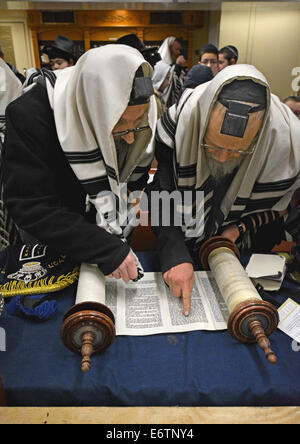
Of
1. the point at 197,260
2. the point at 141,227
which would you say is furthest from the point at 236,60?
the point at 197,260

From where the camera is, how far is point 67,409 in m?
0.98

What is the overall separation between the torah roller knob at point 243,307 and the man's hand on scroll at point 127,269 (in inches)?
14.5

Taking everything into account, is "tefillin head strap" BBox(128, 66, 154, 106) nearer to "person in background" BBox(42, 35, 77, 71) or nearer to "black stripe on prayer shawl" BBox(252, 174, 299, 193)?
"black stripe on prayer shawl" BBox(252, 174, 299, 193)

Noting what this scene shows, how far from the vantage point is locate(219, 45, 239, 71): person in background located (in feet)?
12.3

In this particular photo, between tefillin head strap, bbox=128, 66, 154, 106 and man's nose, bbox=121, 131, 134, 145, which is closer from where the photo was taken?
tefillin head strap, bbox=128, 66, 154, 106

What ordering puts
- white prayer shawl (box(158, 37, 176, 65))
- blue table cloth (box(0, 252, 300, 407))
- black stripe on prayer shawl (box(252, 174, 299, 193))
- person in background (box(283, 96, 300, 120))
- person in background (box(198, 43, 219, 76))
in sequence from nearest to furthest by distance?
blue table cloth (box(0, 252, 300, 407))
black stripe on prayer shawl (box(252, 174, 299, 193))
person in background (box(283, 96, 300, 120))
person in background (box(198, 43, 219, 76))
white prayer shawl (box(158, 37, 176, 65))

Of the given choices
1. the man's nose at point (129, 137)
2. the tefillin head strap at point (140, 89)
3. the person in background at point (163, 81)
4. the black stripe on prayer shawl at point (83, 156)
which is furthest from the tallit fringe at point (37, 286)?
the person in background at point (163, 81)

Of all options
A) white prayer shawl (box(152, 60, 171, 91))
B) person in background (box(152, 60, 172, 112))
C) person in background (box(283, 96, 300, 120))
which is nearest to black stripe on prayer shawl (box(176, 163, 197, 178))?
person in background (box(283, 96, 300, 120))

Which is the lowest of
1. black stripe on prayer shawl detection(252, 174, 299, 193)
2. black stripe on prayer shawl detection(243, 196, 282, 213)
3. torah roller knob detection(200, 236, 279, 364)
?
torah roller knob detection(200, 236, 279, 364)

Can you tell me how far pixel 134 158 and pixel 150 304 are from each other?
25.9 inches

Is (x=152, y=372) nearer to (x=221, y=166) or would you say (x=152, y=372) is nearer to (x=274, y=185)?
(x=221, y=166)

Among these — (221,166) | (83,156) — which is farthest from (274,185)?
(83,156)

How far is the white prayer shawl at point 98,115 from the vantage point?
1.21 m
